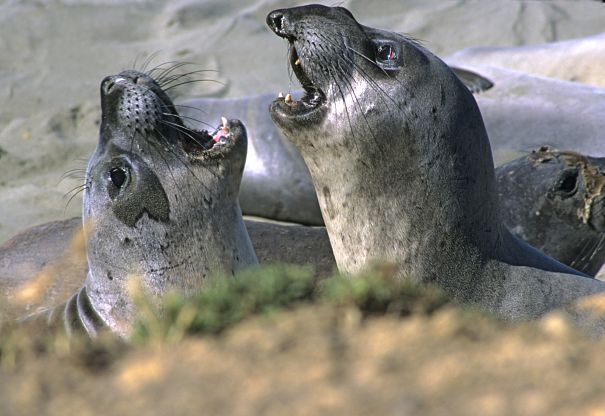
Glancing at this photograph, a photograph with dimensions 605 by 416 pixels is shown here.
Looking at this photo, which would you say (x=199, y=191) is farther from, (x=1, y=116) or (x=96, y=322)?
(x=1, y=116)

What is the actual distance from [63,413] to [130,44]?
25.1ft

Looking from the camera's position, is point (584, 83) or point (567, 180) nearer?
point (567, 180)

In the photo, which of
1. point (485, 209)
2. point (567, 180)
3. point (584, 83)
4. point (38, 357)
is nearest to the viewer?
point (38, 357)

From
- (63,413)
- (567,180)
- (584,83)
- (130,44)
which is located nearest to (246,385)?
(63,413)

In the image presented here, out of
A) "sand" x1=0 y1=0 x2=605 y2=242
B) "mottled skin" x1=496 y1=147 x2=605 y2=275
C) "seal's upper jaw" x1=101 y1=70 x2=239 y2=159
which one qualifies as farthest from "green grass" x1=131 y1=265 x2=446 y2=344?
"sand" x1=0 y1=0 x2=605 y2=242

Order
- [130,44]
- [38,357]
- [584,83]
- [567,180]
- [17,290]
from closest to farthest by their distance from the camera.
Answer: [38,357] → [17,290] → [567,180] → [584,83] → [130,44]

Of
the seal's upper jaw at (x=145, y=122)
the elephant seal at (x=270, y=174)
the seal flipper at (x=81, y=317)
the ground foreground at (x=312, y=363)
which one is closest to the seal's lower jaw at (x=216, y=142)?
the seal's upper jaw at (x=145, y=122)

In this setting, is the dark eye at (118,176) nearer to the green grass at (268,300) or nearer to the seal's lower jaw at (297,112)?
the seal's lower jaw at (297,112)

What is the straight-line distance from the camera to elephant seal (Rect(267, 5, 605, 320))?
3.88 meters

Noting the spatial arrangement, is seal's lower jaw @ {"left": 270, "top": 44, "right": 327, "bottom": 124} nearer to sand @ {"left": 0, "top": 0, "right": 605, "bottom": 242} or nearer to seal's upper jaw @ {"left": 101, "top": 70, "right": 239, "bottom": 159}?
seal's upper jaw @ {"left": 101, "top": 70, "right": 239, "bottom": 159}

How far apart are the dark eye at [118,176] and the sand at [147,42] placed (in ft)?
10.2

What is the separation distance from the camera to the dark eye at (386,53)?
13.1 feet

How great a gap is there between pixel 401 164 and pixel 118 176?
3.41 ft

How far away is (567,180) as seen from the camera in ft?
18.4
